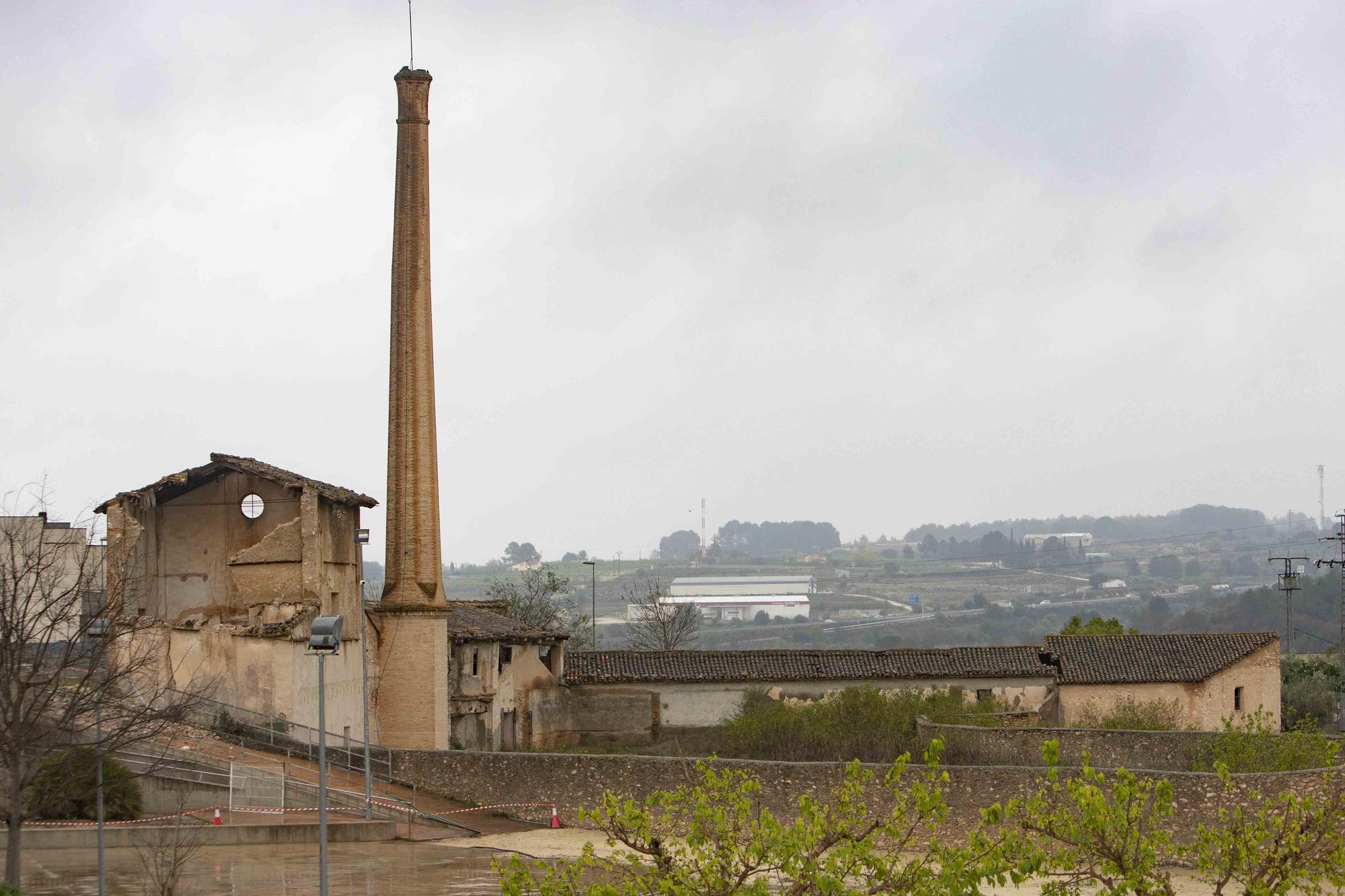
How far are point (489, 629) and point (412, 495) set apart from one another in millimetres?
5915

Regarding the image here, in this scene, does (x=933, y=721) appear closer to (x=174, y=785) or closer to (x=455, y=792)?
(x=455, y=792)

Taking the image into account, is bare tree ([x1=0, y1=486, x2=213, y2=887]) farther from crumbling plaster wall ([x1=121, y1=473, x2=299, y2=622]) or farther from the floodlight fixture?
crumbling plaster wall ([x1=121, y1=473, x2=299, y2=622])

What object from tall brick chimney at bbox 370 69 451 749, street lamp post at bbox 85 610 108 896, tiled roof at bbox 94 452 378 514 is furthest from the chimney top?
street lamp post at bbox 85 610 108 896

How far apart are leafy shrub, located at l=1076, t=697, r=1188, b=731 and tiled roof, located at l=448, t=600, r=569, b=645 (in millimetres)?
16263

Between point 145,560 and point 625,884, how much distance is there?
27.8m

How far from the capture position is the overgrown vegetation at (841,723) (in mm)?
38281

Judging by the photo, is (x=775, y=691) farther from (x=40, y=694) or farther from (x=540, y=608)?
(x=40, y=694)

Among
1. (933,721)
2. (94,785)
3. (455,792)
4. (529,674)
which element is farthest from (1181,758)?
(94,785)

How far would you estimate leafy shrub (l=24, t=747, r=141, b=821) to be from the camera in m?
20.9

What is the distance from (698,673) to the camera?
4806 cm

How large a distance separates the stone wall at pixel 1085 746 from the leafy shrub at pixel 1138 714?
27.1 feet

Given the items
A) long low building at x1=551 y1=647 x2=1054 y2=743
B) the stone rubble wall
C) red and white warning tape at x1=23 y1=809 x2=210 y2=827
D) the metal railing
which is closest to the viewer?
red and white warning tape at x1=23 y1=809 x2=210 y2=827

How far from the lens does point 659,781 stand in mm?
31438

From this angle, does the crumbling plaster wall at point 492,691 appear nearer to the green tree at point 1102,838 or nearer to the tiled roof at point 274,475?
the tiled roof at point 274,475
